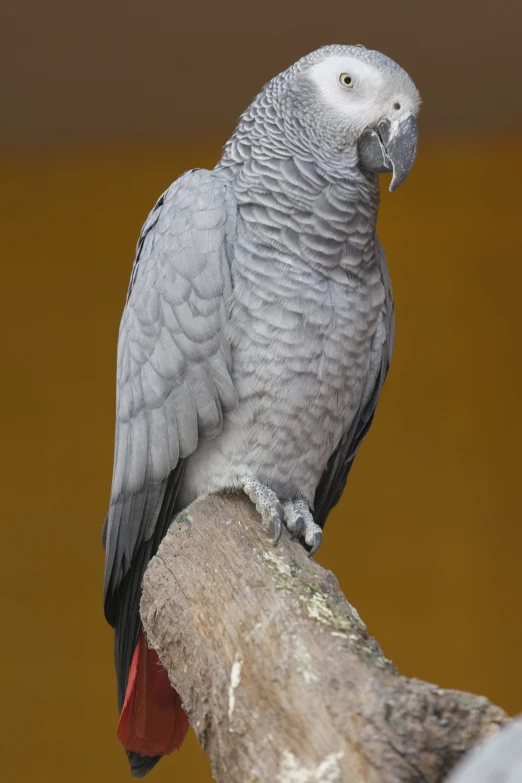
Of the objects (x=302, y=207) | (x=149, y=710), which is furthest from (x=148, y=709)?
(x=302, y=207)

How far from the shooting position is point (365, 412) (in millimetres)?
1678

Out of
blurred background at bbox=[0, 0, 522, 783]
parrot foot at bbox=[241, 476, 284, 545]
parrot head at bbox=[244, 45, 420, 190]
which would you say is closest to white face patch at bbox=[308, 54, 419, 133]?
parrot head at bbox=[244, 45, 420, 190]

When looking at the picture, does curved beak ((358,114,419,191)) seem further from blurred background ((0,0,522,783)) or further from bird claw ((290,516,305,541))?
blurred background ((0,0,522,783))

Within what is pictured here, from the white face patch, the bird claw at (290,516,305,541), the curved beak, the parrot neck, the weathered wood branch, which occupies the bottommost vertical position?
the weathered wood branch

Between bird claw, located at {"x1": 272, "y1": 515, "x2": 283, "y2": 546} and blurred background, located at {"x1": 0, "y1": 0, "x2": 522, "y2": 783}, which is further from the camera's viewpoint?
blurred background, located at {"x1": 0, "y1": 0, "x2": 522, "y2": 783}

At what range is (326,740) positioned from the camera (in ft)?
3.08

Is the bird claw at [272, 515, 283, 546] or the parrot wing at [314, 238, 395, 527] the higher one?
the parrot wing at [314, 238, 395, 527]

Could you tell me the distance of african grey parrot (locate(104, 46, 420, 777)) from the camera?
1.40 meters

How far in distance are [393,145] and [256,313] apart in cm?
32

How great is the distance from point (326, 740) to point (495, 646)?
219cm

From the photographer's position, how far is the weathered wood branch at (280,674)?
0.90 meters

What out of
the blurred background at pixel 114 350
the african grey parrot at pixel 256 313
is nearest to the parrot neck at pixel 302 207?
the african grey parrot at pixel 256 313

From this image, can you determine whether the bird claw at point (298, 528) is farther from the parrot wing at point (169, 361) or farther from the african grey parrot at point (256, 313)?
the parrot wing at point (169, 361)

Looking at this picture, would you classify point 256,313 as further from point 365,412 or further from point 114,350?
point 114,350
